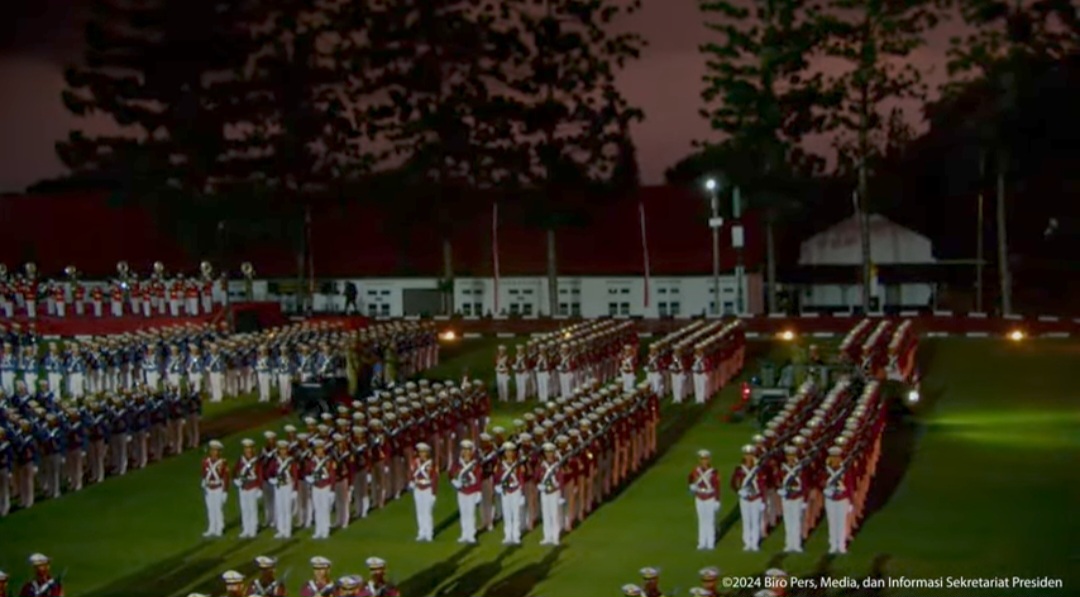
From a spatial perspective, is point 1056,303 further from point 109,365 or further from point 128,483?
point 128,483

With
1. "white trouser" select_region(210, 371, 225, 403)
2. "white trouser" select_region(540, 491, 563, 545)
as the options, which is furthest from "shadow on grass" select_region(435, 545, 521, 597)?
"white trouser" select_region(210, 371, 225, 403)

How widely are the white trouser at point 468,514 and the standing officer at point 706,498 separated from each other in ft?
9.19

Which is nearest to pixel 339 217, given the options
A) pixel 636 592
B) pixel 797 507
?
pixel 797 507

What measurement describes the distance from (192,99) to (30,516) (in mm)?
38336

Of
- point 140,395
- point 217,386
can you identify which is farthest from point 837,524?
point 217,386

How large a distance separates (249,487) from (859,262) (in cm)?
4449

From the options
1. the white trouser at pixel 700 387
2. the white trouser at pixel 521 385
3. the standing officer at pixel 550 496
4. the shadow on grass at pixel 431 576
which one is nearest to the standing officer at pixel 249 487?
the shadow on grass at pixel 431 576

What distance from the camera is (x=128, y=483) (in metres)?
26.9

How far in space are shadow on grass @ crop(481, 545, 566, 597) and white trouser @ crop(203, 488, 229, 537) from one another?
4.52m

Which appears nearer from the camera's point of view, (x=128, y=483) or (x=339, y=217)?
(x=128, y=483)

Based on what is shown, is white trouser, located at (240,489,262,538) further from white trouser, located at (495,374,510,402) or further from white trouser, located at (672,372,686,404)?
white trouser, located at (672,372,686,404)

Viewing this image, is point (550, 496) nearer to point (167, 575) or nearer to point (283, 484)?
point (283, 484)

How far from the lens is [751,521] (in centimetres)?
2133

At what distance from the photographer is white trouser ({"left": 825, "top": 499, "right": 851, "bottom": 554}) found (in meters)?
21.2
